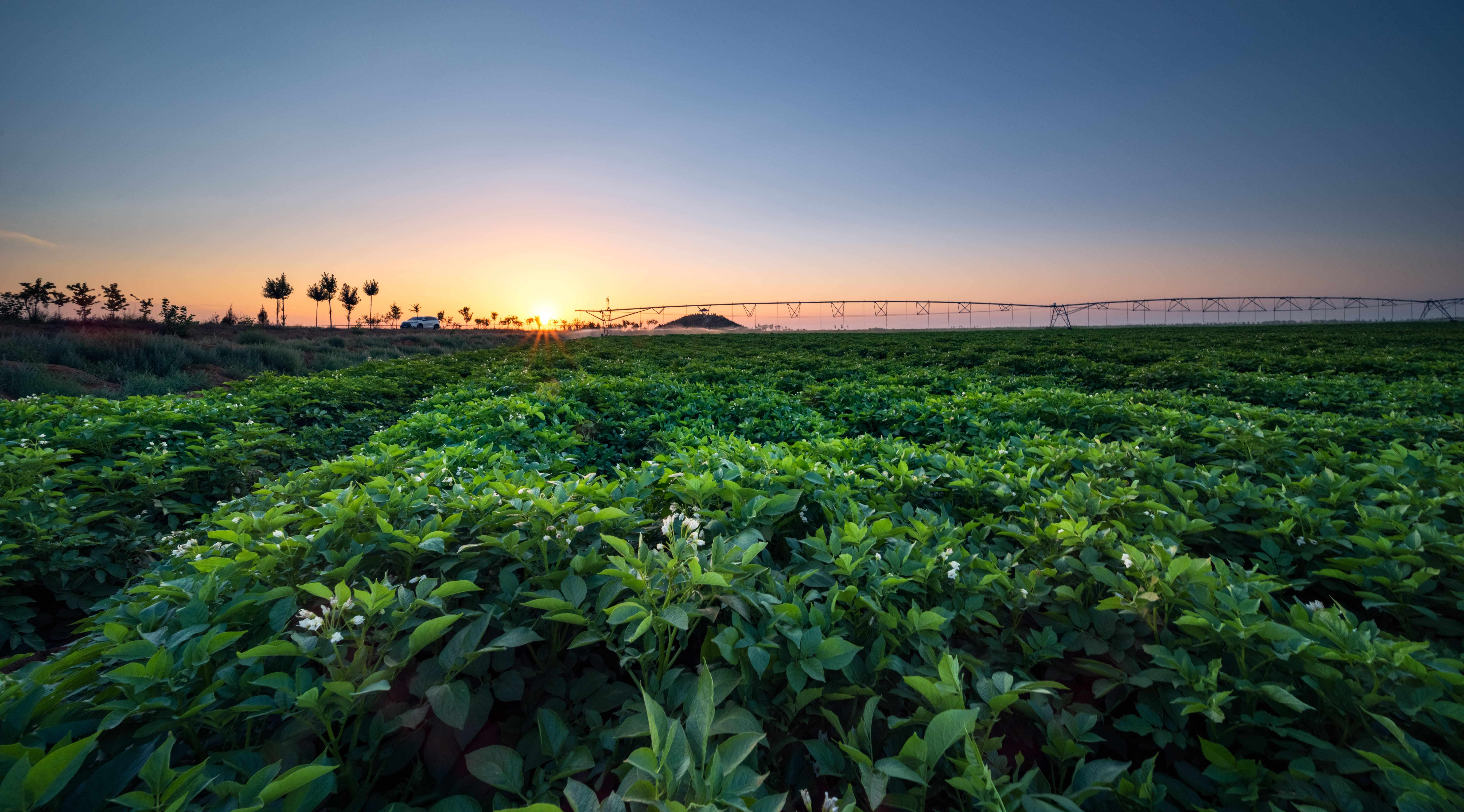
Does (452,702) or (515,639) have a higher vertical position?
(515,639)

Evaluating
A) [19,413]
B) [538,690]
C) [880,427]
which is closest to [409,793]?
[538,690]

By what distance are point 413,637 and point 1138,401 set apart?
935 centimetres

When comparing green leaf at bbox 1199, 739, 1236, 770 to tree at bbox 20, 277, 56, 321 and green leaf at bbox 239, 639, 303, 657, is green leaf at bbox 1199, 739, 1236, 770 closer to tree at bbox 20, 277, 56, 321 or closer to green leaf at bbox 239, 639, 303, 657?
green leaf at bbox 239, 639, 303, 657

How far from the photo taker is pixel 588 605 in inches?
74.4

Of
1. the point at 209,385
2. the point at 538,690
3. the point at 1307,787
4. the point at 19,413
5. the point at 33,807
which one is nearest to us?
the point at 33,807

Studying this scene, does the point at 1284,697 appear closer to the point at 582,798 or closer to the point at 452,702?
the point at 582,798

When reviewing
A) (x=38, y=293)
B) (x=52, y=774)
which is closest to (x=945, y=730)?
(x=52, y=774)

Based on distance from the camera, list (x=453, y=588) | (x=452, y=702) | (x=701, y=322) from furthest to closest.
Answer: (x=701, y=322)
(x=453, y=588)
(x=452, y=702)

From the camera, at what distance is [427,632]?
1.58m

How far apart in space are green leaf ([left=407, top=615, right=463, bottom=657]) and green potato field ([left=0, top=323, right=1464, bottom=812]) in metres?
0.01

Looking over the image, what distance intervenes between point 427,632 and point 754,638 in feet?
3.34

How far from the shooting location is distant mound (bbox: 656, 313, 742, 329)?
105m

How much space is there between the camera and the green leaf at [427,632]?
5.12 ft

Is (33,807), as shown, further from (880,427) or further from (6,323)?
(6,323)
